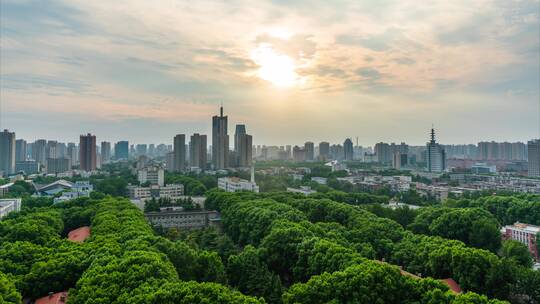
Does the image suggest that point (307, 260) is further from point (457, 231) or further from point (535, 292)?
point (457, 231)

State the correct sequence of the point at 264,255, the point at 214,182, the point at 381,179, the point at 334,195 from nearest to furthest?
the point at 264,255 → the point at 334,195 → the point at 214,182 → the point at 381,179

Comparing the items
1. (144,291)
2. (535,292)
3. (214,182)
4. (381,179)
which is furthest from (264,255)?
(381,179)

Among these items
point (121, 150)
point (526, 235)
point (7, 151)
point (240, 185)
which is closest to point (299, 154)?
point (121, 150)

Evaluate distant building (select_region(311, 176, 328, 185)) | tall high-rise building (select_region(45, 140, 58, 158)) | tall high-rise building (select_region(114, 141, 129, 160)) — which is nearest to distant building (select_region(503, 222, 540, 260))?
distant building (select_region(311, 176, 328, 185))

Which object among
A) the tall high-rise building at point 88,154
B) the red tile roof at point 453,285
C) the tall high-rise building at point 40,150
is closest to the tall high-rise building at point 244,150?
the tall high-rise building at point 88,154

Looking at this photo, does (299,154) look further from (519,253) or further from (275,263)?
(275,263)

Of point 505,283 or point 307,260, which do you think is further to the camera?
point 307,260
